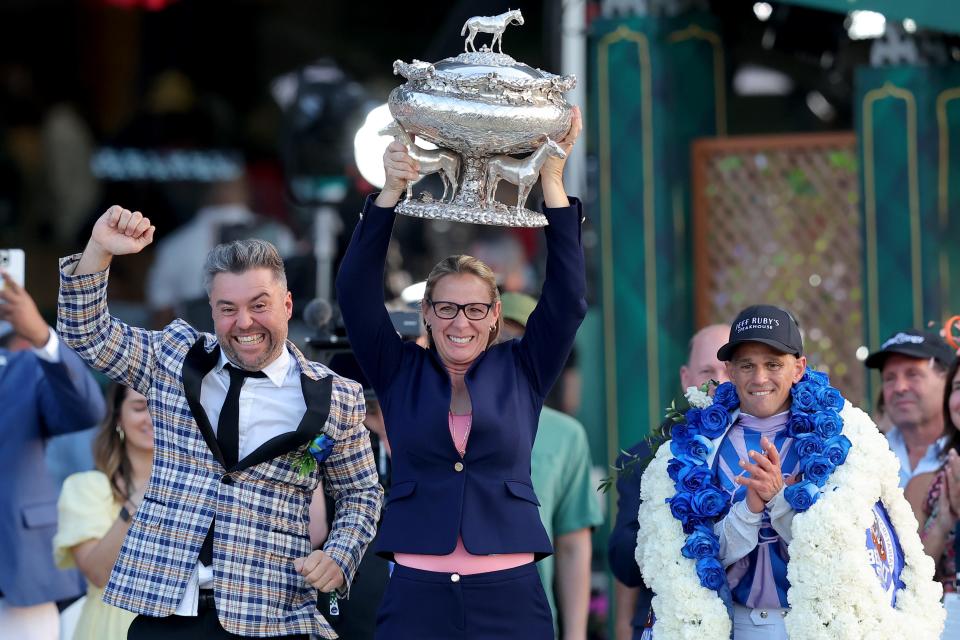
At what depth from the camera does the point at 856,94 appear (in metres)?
6.86

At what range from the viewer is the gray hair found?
409 cm

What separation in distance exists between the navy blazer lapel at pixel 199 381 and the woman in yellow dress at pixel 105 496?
97 centimetres

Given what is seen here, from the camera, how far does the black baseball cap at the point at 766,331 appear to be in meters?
4.12

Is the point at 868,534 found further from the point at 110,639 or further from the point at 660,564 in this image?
the point at 110,639

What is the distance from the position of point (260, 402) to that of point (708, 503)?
120 cm

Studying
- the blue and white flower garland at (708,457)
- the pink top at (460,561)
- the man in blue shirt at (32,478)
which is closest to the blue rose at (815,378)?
the blue and white flower garland at (708,457)

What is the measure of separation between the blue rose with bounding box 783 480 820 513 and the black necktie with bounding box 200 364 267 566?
142 cm

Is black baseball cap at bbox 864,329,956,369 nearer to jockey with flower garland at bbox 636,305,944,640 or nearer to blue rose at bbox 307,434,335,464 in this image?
jockey with flower garland at bbox 636,305,944,640

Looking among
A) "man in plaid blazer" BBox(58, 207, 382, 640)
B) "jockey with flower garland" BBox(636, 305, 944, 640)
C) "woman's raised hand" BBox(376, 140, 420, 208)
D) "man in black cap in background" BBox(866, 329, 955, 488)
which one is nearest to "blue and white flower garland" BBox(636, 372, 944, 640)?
"jockey with flower garland" BBox(636, 305, 944, 640)

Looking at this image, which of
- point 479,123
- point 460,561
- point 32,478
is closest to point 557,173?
point 479,123

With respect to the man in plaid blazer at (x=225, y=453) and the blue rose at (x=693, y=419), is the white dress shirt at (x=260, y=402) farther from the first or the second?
the blue rose at (x=693, y=419)

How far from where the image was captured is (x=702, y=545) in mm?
4059

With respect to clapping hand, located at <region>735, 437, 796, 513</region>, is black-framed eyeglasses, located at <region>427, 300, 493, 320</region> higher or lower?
higher

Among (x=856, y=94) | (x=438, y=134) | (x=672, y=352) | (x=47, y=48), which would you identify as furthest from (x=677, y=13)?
(x=47, y=48)
